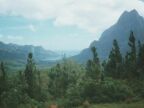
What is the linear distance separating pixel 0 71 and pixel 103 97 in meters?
32.6

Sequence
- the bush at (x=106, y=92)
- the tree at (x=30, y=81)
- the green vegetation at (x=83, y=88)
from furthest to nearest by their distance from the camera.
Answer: the tree at (x=30, y=81)
the bush at (x=106, y=92)
the green vegetation at (x=83, y=88)

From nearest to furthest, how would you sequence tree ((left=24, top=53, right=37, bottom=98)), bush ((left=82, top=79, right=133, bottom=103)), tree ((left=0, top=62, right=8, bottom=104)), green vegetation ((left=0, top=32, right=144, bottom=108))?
green vegetation ((left=0, top=32, right=144, bottom=108)) → bush ((left=82, top=79, right=133, bottom=103)) → tree ((left=0, top=62, right=8, bottom=104)) → tree ((left=24, top=53, right=37, bottom=98))

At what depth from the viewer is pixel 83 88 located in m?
84.2

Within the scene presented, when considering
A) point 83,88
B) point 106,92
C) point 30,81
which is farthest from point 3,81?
point 106,92

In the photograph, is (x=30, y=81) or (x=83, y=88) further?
(x=30, y=81)

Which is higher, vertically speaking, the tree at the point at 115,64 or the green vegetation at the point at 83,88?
the tree at the point at 115,64

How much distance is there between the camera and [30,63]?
3755 inches

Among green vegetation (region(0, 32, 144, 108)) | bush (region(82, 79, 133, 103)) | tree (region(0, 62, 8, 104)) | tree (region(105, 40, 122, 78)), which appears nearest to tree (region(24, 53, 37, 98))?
green vegetation (region(0, 32, 144, 108))

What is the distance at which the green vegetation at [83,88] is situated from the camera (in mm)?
75688

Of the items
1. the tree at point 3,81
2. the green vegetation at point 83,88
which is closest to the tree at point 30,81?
the green vegetation at point 83,88

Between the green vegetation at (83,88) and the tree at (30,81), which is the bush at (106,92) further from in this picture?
the tree at (30,81)

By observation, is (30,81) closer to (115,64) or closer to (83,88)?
(83,88)

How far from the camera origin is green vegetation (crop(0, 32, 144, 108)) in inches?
2980

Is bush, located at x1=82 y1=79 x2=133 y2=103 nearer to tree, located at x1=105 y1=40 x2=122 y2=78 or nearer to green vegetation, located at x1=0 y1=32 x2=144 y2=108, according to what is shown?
green vegetation, located at x1=0 y1=32 x2=144 y2=108
